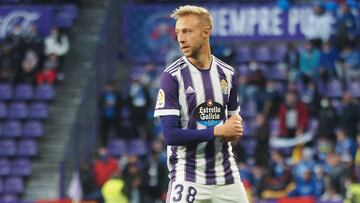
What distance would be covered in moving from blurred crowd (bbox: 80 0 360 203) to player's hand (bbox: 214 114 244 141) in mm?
9640

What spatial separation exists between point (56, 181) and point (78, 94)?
228 centimetres

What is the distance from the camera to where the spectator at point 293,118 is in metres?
20.7

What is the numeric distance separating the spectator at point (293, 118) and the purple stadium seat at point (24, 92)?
5213 millimetres

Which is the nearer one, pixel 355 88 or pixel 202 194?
pixel 202 194

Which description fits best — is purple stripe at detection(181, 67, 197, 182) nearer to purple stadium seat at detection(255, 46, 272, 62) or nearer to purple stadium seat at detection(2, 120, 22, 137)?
purple stadium seat at detection(2, 120, 22, 137)

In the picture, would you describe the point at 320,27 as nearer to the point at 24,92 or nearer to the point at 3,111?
the point at 24,92

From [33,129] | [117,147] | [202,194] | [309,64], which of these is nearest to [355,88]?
[309,64]

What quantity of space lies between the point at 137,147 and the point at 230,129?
1377cm

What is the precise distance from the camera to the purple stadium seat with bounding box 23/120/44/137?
22.3 m

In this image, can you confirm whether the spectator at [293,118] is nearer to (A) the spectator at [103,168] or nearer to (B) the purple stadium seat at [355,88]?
(B) the purple stadium seat at [355,88]

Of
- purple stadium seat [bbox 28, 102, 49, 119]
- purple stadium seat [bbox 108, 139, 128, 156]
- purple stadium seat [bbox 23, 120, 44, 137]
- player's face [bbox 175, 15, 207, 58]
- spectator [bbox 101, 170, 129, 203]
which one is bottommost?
spectator [bbox 101, 170, 129, 203]

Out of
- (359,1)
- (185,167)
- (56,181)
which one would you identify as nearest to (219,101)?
(185,167)

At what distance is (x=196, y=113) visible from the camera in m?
7.95

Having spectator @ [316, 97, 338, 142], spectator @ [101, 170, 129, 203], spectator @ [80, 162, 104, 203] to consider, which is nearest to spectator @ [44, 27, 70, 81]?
→ spectator @ [80, 162, 104, 203]
